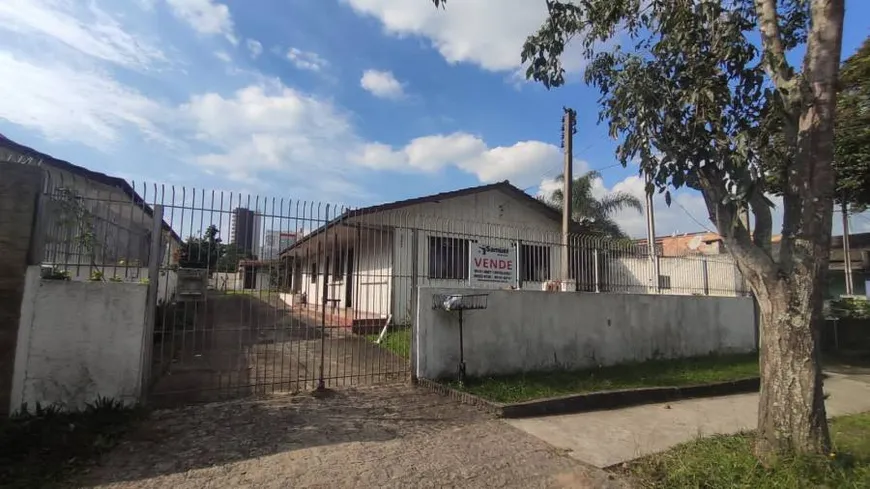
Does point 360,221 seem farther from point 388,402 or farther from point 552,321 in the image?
point 552,321

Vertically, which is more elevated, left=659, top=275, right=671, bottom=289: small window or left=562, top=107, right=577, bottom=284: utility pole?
left=562, top=107, right=577, bottom=284: utility pole

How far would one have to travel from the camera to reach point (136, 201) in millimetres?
5523

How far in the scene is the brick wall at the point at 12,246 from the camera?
4664 mm

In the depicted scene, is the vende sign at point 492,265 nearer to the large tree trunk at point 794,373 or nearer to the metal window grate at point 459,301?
the metal window grate at point 459,301

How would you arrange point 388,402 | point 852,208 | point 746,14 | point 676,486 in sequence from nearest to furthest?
point 676,486
point 746,14
point 388,402
point 852,208

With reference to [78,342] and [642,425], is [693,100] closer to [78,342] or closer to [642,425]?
[642,425]

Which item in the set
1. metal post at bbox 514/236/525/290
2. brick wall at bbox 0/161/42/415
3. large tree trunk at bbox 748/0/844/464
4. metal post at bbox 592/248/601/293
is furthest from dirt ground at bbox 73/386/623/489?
metal post at bbox 592/248/601/293

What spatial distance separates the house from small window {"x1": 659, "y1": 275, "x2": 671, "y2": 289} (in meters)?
3.13

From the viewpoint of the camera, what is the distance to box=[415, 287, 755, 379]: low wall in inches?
283

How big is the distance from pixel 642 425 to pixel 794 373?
208cm

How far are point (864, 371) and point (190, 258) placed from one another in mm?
13629

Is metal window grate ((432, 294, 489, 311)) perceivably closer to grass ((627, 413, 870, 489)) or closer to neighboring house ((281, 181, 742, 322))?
neighboring house ((281, 181, 742, 322))

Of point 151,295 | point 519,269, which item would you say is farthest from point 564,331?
point 151,295

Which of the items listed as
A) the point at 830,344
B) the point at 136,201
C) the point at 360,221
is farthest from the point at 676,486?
the point at 830,344
